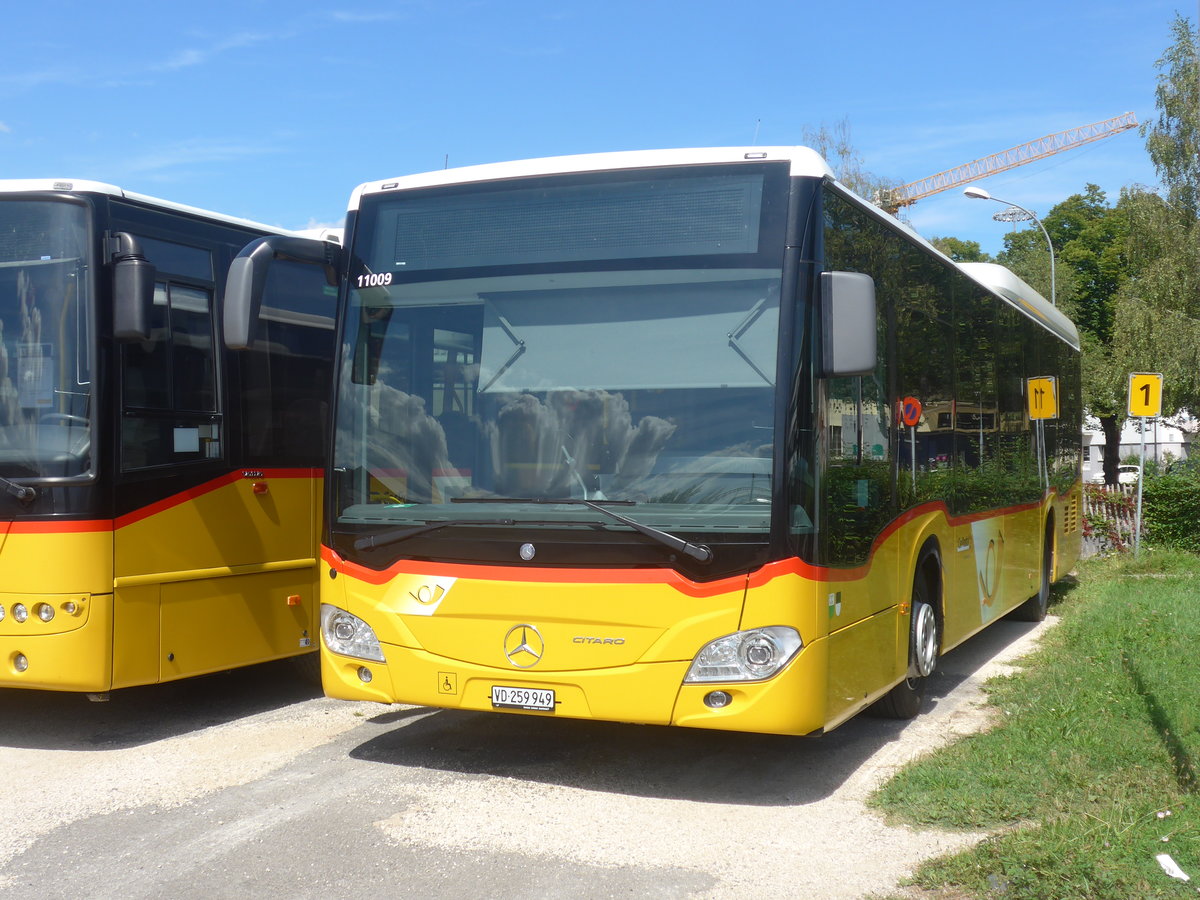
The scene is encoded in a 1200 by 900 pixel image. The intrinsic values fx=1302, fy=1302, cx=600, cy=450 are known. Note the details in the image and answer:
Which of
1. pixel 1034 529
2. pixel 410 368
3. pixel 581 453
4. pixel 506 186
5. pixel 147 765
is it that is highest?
pixel 506 186

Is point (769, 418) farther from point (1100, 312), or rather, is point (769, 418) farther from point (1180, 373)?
point (1100, 312)

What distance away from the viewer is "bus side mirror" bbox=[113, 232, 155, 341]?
7184 millimetres

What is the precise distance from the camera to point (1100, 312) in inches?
2282

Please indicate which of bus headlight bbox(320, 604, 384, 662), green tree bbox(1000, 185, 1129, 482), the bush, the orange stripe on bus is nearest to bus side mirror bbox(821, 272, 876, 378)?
the orange stripe on bus

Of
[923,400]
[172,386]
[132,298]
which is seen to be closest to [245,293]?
[132,298]

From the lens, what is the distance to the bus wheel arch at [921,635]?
26.4ft

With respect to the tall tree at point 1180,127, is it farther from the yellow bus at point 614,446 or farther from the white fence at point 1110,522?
the yellow bus at point 614,446

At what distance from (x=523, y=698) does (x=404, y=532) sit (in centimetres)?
102

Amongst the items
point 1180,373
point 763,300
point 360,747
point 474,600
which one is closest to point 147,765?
point 360,747

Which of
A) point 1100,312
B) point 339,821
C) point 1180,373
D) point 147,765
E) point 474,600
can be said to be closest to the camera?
point 339,821

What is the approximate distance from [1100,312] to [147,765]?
57.1 meters

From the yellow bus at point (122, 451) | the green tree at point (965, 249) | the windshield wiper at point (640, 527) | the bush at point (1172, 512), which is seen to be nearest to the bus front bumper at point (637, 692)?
the windshield wiper at point (640, 527)

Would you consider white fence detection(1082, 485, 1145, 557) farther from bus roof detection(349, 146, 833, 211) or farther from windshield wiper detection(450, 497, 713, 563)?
windshield wiper detection(450, 497, 713, 563)

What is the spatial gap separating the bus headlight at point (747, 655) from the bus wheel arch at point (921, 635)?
217cm
